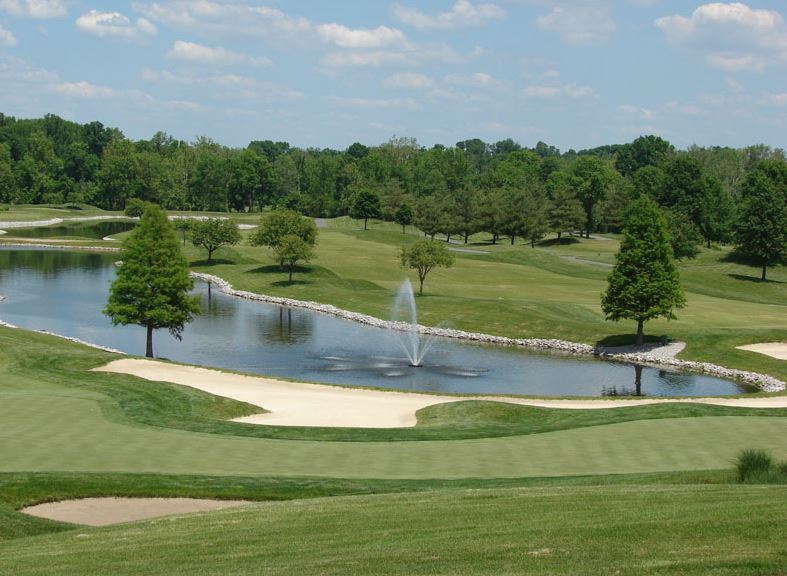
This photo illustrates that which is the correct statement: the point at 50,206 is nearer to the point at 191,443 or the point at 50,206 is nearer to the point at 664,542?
the point at 191,443

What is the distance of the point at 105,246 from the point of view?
121625mm

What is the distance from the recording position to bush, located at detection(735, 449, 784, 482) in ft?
62.8

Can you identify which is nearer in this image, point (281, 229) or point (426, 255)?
point (426, 255)

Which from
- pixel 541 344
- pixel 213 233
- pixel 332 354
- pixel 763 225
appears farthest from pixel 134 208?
pixel 541 344

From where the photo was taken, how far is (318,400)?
37969 mm

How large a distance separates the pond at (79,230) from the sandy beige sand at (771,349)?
101m

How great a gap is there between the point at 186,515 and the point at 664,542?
9193 mm

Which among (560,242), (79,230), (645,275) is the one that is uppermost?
(645,275)

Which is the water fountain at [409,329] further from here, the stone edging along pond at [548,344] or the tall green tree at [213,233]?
the tall green tree at [213,233]

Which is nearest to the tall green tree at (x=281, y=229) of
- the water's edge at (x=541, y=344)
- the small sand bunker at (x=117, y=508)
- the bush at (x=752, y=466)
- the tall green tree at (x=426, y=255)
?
the water's edge at (x=541, y=344)

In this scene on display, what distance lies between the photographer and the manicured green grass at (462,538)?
12547mm

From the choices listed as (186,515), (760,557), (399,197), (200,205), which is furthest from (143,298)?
(200,205)

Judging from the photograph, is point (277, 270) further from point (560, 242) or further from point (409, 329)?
point (560, 242)

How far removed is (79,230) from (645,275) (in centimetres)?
11503
